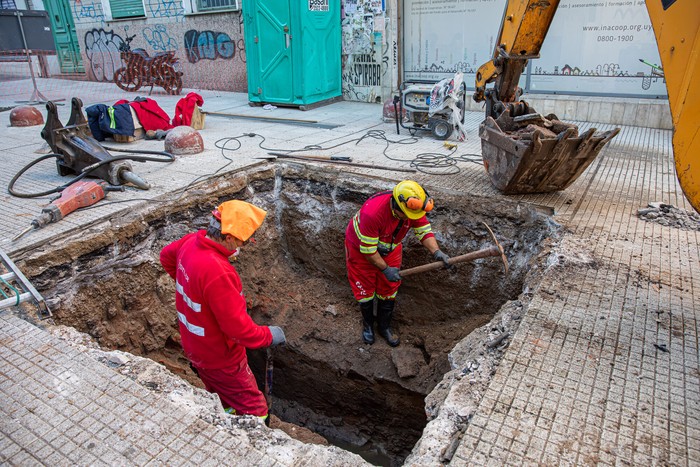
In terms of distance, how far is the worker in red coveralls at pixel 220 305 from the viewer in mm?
3064

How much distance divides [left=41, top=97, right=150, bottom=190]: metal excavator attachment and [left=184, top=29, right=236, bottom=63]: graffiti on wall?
24.2 feet

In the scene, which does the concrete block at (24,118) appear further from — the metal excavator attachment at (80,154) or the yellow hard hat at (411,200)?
the yellow hard hat at (411,200)

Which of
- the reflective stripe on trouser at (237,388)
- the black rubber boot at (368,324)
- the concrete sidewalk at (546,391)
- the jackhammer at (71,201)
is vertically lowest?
the black rubber boot at (368,324)

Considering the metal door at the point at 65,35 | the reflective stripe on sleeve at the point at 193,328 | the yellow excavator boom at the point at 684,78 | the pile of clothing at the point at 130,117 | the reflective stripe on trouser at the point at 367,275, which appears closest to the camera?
the yellow excavator boom at the point at 684,78

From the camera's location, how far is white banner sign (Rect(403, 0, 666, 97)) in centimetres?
852

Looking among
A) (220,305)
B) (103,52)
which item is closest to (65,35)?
(103,52)

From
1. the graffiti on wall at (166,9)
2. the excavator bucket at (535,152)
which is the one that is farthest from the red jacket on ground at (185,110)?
the graffiti on wall at (166,9)

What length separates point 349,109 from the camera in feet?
36.4

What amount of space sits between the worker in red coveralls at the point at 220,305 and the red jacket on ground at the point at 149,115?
222 inches

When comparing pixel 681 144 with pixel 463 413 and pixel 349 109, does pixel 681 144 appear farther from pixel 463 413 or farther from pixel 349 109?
pixel 349 109

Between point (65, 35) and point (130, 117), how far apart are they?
454 inches

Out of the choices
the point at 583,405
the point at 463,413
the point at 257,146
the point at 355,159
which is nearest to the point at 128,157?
the point at 257,146

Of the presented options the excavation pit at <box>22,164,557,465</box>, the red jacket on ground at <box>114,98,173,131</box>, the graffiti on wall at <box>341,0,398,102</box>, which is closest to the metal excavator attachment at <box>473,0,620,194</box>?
the excavation pit at <box>22,164,557,465</box>

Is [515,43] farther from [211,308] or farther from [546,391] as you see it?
[211,308]
